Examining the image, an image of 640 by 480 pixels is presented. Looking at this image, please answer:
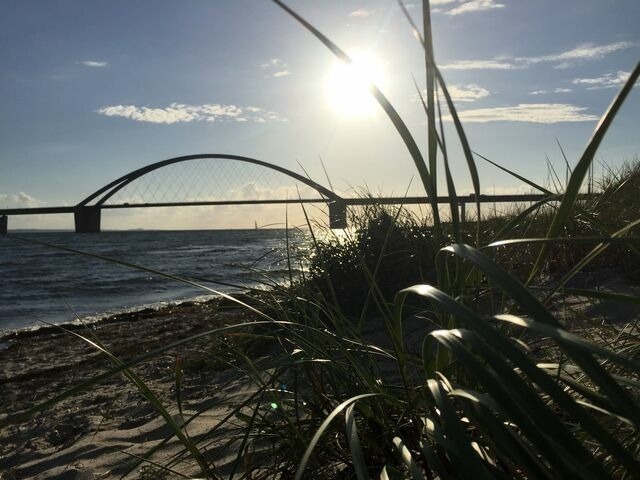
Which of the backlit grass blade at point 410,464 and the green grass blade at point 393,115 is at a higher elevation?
the green grass blade at point 393,115

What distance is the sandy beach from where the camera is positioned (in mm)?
2330

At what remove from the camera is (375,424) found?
4.13 ft

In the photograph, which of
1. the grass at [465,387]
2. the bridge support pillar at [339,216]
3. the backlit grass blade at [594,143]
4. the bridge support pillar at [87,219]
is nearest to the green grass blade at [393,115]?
the grass at [465,387]

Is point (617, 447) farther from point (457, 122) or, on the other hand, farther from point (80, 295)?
point (80, 295)

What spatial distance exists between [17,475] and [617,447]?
2.48 metres

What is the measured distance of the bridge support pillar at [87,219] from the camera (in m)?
53.3

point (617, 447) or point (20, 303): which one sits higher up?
point (617, 447)

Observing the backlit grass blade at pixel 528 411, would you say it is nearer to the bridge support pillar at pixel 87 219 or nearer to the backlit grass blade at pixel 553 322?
the backlit grass blade at pixel 553 322

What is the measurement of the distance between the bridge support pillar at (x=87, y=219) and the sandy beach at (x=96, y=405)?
5010 centimetres

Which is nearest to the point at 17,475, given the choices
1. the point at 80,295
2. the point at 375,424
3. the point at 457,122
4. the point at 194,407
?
the point at 194,407

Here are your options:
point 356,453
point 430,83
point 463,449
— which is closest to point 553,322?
point 463,449

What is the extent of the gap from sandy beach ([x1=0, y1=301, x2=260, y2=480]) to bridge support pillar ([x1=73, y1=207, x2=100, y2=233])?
164 feet

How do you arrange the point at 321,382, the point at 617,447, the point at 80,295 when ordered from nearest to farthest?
the point at 617,447 → the point at 321,382 → the point at 80,295

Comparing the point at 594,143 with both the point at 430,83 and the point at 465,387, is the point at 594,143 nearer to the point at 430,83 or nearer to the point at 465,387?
the point at 430,83
